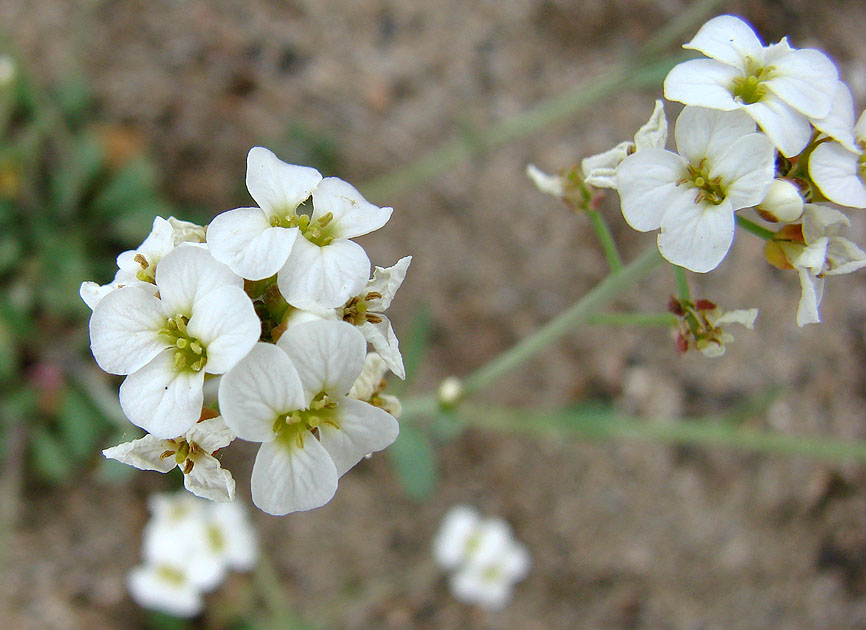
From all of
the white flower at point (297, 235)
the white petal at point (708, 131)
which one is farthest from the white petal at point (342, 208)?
the white petal at point (708, 131)

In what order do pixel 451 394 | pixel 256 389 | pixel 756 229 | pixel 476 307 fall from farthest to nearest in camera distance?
pixel 476 307
pixel 451 394
pixel 756 229
pixel 256 389

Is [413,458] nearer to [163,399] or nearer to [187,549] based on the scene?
[187,549]

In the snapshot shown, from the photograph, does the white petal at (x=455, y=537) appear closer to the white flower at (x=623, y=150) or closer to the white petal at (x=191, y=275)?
the white flower at (x=623, y=150)

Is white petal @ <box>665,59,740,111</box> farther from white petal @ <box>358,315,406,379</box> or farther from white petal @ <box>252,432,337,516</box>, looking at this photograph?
white petal @ <box>252,432,337,516</box>

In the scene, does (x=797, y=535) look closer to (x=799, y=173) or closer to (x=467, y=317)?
(x=467, y=317)

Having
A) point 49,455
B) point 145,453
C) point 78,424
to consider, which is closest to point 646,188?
point 145,453

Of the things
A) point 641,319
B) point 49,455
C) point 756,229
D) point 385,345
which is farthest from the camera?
point 49,455

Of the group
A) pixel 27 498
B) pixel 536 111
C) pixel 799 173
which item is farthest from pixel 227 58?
pixel 799 173

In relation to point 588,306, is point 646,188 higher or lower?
higher
